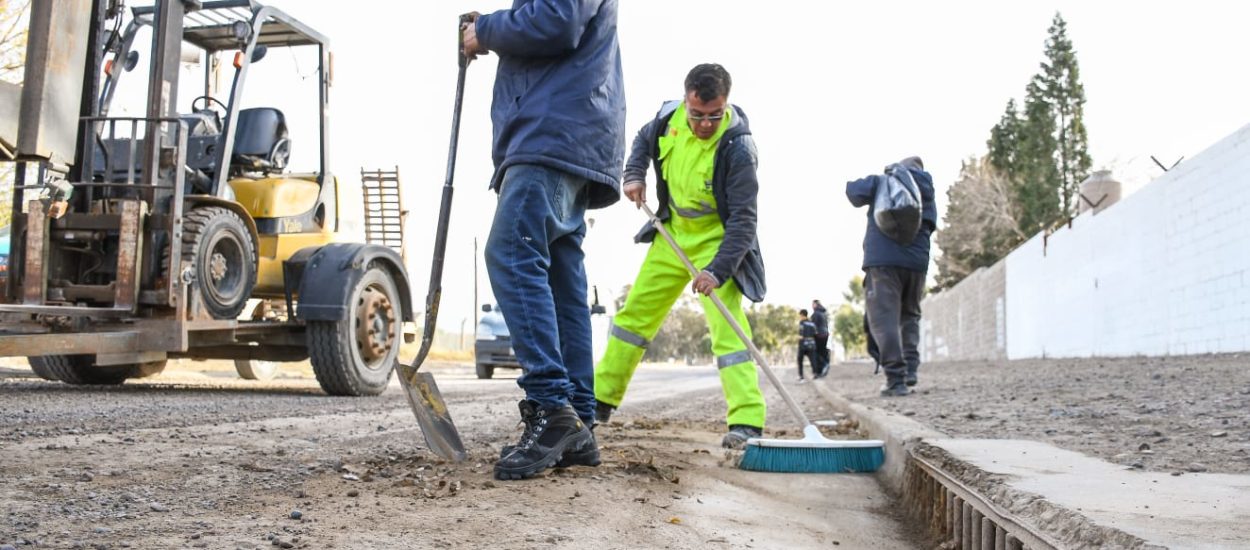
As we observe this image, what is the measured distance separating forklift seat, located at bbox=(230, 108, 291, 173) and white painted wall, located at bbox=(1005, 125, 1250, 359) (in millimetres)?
9503

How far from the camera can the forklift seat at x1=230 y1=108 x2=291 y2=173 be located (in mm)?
7949

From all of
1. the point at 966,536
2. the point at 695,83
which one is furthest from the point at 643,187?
the point at 966,536

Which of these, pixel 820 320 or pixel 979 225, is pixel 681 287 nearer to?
pixel 820 320

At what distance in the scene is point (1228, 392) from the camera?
20.1 feet

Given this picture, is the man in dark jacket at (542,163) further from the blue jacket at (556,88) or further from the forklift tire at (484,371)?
the forklift tire at (484,371)

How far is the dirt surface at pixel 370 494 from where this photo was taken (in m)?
2.37

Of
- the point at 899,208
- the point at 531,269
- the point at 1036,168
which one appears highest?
the point at 1036,168

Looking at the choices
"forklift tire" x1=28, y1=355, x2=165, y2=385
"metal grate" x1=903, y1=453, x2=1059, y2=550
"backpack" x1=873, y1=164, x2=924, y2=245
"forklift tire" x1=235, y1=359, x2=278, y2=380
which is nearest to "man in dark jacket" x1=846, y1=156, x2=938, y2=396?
"backpack" x1=873, y1=164, x2=924, y2=245

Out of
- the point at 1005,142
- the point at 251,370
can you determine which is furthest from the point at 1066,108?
the point at 251,370

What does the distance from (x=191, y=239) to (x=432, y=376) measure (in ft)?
11.0

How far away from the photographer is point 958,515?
A: 9.69 ft

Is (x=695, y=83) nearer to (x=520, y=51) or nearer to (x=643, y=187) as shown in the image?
(x=643, y=187)

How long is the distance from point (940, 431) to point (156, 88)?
489cm

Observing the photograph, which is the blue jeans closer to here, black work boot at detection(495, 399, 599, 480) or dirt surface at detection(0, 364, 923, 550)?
black work boot at detection(495, 399, 599, 480)
